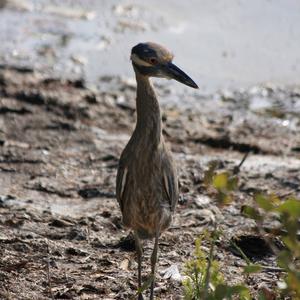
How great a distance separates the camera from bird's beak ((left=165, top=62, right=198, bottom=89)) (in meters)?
5.95

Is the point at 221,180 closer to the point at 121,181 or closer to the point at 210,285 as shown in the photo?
the point at 210,285

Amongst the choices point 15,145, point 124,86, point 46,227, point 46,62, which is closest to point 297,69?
point 124,86

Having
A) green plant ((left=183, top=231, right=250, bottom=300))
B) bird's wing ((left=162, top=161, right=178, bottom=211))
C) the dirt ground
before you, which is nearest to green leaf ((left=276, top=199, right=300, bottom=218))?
green plant ((left=183, top=231, right=250, bottom=300))

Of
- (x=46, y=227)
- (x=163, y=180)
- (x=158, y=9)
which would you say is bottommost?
(x=46, y=227)

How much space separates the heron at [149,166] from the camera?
597 cm

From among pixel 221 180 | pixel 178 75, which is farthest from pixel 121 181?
pixel 221 180

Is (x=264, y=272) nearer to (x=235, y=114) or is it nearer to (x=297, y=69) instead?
(x=235, y=114)

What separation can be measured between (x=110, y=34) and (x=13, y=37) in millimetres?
1268

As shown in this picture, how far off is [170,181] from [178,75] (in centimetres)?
67

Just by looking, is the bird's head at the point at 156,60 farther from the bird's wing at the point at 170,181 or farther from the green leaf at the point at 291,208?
the green leaf at the point at 291,208

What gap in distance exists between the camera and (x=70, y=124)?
927cm

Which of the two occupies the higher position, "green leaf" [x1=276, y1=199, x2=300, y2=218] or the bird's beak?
the bird's beak

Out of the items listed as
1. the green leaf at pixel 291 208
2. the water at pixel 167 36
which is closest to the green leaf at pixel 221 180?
the green leaf at pixel 291 208

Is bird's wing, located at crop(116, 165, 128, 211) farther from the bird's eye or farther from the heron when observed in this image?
the bird's eye
